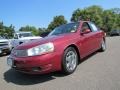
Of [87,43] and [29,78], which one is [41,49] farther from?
[87,43]

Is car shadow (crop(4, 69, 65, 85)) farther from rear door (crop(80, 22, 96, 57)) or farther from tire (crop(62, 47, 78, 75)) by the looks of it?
rear door (crop(80, 22, 96, 57))

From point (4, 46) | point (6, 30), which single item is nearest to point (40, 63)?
point (4, 46)

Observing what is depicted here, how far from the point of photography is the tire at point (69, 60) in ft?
18.1

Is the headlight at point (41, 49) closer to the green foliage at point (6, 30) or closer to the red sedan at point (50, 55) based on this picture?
the red sedan at point (50, 55)

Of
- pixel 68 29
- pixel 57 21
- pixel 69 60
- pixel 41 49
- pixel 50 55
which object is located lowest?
pixel 69 60

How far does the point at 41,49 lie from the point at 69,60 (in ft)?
3.06

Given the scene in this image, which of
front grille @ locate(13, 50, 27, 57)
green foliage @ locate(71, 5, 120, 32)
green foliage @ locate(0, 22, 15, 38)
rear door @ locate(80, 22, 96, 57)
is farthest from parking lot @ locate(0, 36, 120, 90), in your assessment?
green foliage @ locate(71, 5, 120, 32)

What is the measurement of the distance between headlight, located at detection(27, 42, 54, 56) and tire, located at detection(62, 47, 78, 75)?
462mm

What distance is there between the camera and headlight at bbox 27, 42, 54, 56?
5.22 meters

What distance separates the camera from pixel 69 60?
5.78 metres

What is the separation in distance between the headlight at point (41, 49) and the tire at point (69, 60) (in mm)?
462

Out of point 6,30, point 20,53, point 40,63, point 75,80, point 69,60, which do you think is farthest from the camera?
point 6,30

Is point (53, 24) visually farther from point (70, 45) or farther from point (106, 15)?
point (70, 45)

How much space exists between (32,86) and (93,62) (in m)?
2.64
